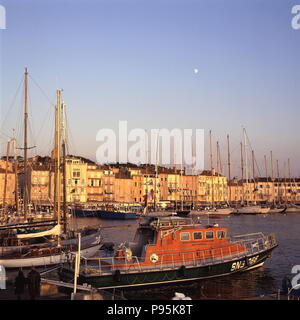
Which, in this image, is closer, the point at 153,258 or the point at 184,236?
the point at 153,258

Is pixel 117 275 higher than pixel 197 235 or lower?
lower

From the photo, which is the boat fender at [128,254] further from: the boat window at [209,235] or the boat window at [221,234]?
the boat window at [221,234]

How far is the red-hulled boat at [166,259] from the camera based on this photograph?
21531 millimetres

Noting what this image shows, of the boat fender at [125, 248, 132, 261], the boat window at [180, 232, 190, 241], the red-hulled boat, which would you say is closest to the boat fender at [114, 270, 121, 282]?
the red-hulled boat

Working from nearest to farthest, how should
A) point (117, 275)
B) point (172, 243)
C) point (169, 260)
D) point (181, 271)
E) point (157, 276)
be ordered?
point (117, 275) < point (157, 276) < point (181, 271) < point (169, 260) < point (172, 243)

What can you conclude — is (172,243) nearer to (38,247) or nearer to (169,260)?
(169,260)

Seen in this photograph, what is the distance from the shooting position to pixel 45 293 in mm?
17656

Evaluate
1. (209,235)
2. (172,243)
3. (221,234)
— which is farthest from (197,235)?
(221,234)

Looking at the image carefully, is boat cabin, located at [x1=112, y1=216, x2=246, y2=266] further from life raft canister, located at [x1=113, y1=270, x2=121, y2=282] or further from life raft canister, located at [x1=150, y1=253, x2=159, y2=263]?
life raft canister, located at [x1=113, y1=270, x2=121, y2=282]

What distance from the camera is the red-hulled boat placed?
848 inches

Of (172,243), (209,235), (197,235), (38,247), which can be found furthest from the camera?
(38,247)

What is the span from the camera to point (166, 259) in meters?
22.8
